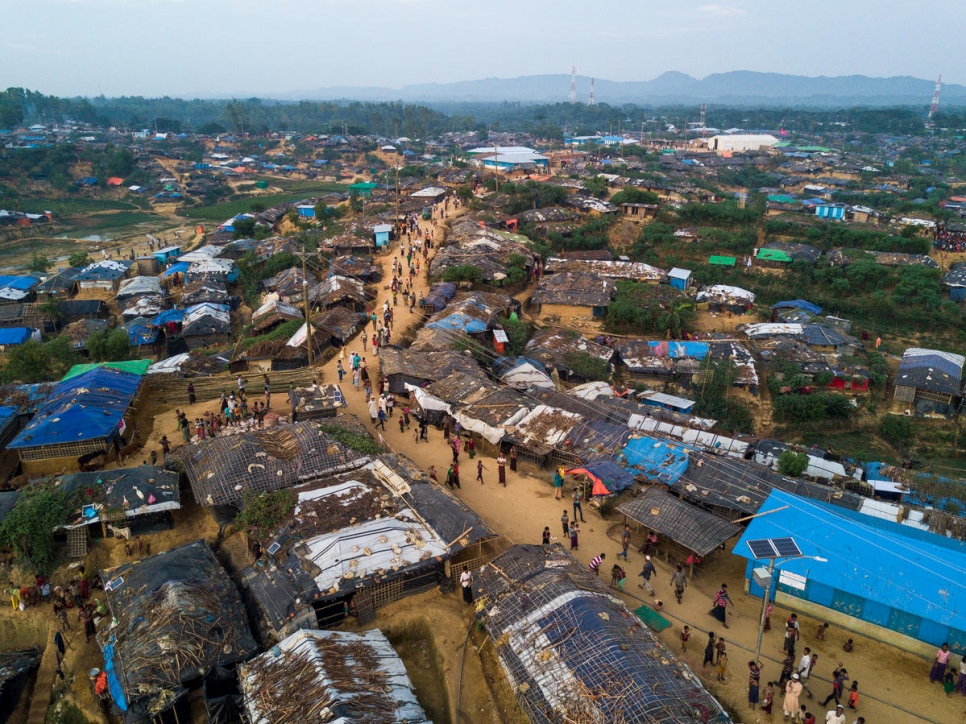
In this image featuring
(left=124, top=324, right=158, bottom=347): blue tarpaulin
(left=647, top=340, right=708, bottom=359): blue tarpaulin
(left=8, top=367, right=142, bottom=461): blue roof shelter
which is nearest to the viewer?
(left=8, top=367, right=142, bottom=461): blue roof shelter

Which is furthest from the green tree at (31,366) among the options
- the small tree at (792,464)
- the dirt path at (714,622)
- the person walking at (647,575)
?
the small tree at (792,464)

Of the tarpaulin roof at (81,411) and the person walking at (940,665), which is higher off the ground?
the tarpaulin roof at (81,411)

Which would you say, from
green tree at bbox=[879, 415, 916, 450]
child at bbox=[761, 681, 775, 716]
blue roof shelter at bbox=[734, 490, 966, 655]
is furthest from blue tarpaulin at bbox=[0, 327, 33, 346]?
green tree at bbox=[879, 415, 916, 450]

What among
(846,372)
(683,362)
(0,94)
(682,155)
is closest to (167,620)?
(683,362)

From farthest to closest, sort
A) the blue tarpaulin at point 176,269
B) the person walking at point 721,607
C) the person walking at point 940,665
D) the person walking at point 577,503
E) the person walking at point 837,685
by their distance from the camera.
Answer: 1. the blue tarpaulin at point 176,269
2. the person walking at point 577,503
3. the person walking at point 721,607
4. the person walking at point 940,665
5. the person walking at point 837,685

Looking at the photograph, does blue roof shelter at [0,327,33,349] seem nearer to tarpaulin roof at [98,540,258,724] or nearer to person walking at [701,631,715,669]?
tarpaulin roof at [98,540,258,724]

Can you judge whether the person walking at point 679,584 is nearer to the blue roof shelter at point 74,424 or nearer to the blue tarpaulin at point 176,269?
the blue roof shelter at point 74,424

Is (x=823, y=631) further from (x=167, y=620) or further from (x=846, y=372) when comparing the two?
(x=846, y=372)
